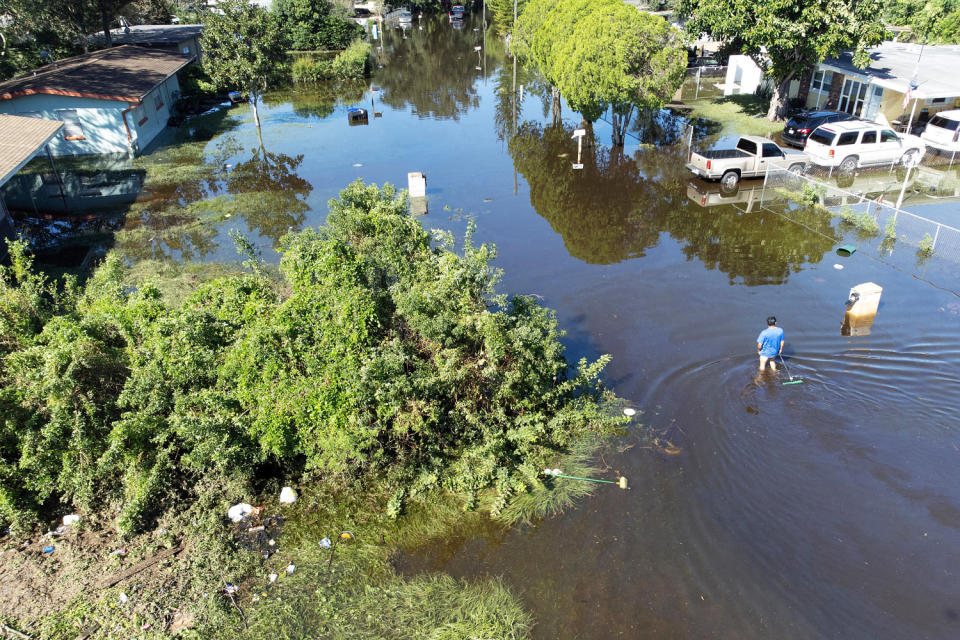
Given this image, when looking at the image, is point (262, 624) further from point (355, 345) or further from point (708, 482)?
point (708, 482)

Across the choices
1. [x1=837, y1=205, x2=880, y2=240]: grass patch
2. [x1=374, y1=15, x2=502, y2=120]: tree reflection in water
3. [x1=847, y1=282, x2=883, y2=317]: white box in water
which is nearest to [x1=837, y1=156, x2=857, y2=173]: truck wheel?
[x1=837, y1=205, x2=880, y2=240]: grass patch

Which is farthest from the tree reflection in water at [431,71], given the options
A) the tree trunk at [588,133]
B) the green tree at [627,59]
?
the green tree at [627,59]

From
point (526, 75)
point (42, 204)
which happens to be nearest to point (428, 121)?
point (526, 75)

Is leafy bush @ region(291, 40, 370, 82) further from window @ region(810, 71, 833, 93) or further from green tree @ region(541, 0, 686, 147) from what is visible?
window @ region(810, 71, 833, 93)

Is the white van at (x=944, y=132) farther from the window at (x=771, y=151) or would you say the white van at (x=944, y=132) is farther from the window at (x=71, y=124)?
the window at (x=71, y=124)

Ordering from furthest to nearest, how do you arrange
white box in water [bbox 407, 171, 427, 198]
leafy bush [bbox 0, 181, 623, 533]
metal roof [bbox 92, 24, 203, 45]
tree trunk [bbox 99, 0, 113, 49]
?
metal roof [bbox 92, 24, 203, 45] < tree trunk [bbox 99, 0, 113, 49] < white box in water [bbox 407, 171, 427, 198] < leafy bush [bbox 0, 181, 623, 533]

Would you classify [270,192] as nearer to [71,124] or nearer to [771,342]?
[71,124]

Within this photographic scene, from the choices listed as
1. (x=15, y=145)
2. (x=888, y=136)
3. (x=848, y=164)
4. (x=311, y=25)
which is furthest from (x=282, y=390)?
(x=311, y=25)
